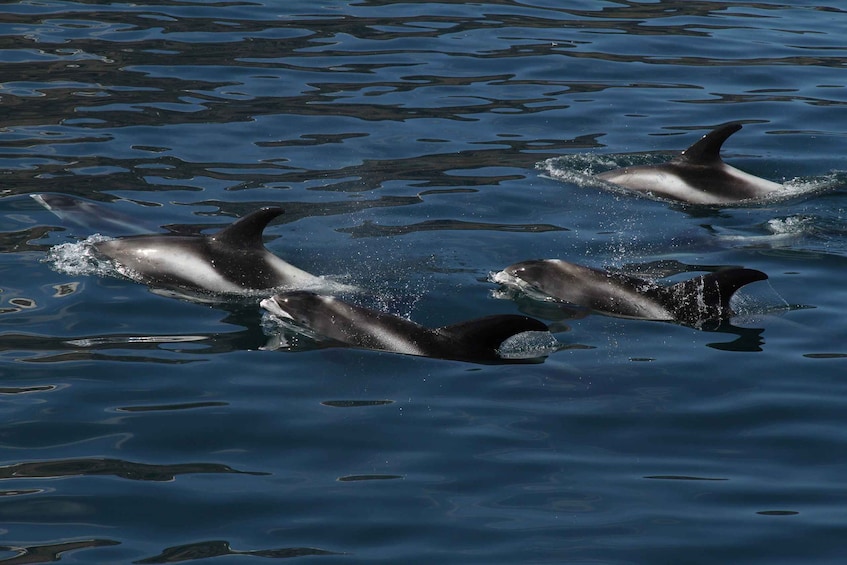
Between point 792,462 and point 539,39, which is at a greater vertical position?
point 539,39

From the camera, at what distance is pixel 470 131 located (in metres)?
17.3

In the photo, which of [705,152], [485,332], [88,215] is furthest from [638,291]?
[88,215]

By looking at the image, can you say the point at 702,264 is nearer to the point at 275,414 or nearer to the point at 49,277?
the point at 275,414

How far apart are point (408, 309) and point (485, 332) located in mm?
1316

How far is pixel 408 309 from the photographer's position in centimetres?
1088

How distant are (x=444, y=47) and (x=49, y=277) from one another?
37.7 feet

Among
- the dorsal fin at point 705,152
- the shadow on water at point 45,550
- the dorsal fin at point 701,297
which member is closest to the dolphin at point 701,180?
the dorsal fin at point 705,152

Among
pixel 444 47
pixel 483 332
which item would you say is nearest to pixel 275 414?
pixel 483 332

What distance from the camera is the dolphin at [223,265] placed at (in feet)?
36.9

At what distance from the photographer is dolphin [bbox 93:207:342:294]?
11258 mm

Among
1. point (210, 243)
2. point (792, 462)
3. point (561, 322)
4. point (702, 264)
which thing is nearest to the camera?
point (792, 462)

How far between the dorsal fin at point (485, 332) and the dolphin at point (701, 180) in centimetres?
521

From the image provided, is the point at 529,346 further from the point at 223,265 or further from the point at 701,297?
the point at 223,265

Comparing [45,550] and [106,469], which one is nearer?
[45,550]
